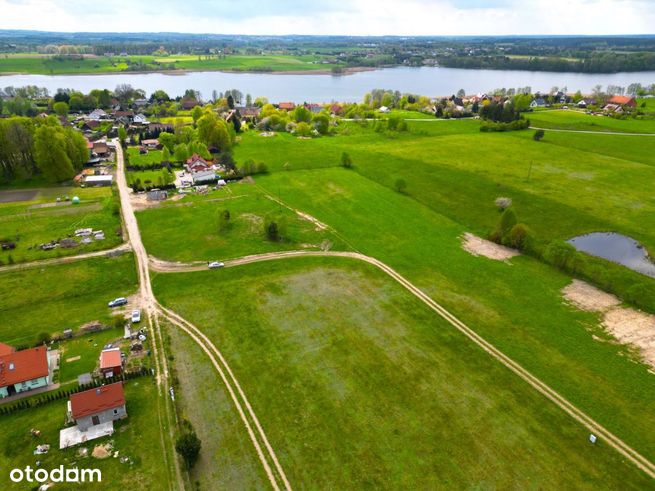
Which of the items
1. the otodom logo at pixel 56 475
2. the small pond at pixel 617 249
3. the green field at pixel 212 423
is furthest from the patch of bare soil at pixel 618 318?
the otodom logo at pixel 56 475

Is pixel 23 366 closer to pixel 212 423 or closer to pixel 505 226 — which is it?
pixel 212 423

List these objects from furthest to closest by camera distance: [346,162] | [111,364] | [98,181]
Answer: [346,162] < [98,181] < [111,364]

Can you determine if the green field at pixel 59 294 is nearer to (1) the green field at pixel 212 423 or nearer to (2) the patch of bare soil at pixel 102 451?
(1) the green field at pixel 212 423

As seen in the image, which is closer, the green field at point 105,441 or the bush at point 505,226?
the green field at point 105,441

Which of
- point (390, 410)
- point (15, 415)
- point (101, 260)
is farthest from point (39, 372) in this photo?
point (390, 410)

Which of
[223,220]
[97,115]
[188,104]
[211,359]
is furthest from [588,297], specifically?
[188,104]
